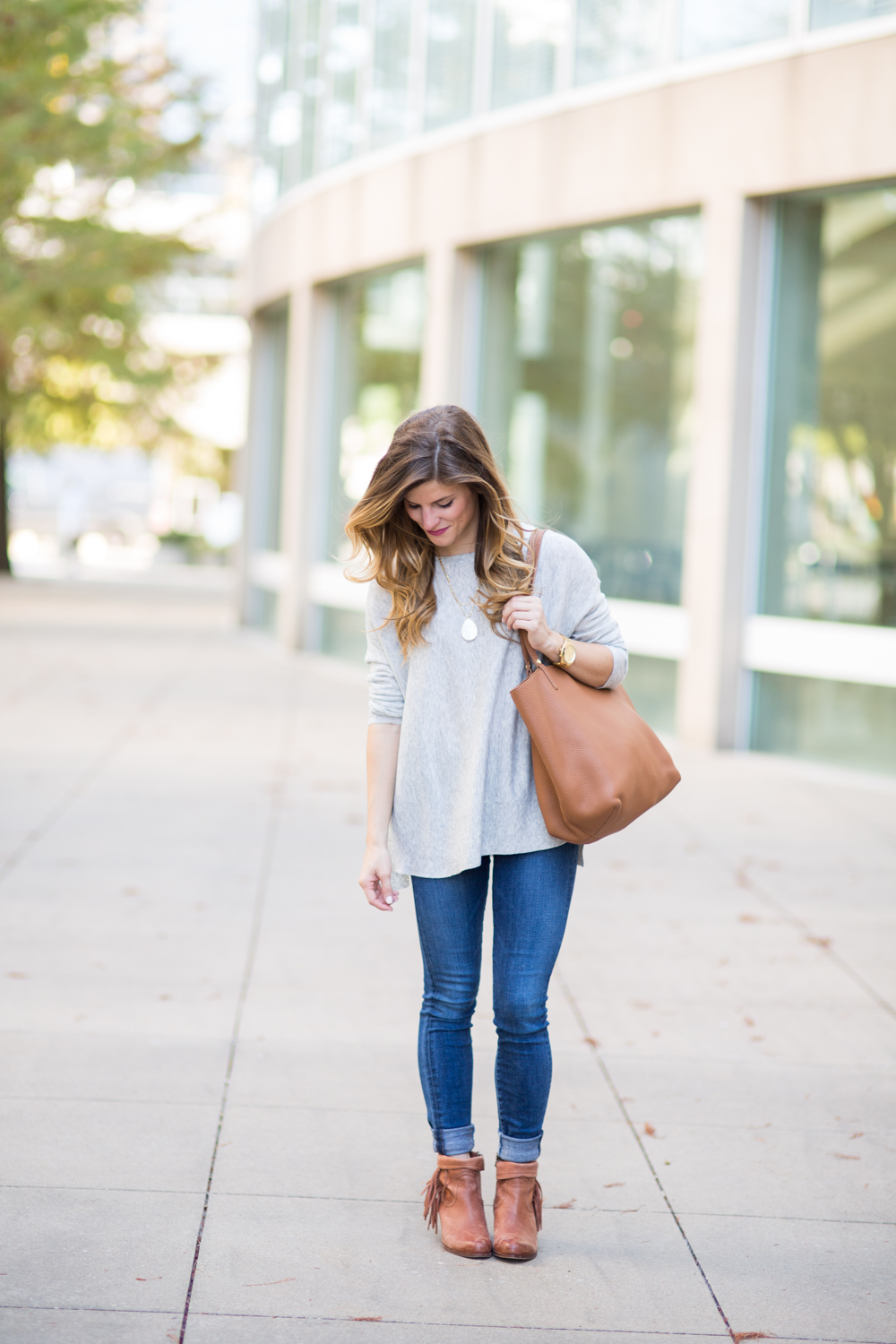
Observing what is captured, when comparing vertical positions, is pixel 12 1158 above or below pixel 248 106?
below

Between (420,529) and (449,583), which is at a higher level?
(420,529)

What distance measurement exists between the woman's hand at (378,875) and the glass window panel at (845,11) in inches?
337

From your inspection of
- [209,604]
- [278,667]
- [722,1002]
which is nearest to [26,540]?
[209,604]

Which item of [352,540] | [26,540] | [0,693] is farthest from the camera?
[26,540]

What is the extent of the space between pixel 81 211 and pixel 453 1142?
Answer: 2288 cm

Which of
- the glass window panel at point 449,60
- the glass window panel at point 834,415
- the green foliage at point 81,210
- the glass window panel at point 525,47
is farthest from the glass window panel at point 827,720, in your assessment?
the green foliage at point 81,210

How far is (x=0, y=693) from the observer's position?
42.4ft

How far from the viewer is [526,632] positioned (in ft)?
10.3

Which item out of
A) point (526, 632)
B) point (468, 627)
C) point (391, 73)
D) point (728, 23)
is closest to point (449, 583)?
point (468, 627)

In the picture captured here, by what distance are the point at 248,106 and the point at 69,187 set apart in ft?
18.4

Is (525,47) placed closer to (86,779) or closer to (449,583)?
(86,779)

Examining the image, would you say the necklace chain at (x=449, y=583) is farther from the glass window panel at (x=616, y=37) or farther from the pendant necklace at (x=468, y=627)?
the glass window panel at (x=616, y=37)

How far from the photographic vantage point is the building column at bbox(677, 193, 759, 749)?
10914 mm

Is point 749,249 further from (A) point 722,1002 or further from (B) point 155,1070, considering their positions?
(B) point 155,1070
